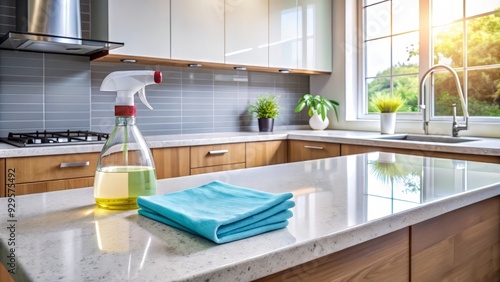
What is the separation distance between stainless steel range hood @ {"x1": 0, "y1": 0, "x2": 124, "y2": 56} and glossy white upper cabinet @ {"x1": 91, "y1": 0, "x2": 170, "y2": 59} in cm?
15

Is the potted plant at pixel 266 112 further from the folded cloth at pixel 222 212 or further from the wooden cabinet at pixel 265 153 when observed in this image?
Answer: the folded cloth at pixel 222 212

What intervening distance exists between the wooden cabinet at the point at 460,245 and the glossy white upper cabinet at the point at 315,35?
8.45ft

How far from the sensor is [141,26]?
2752mm

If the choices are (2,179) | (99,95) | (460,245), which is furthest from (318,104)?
(460,245)

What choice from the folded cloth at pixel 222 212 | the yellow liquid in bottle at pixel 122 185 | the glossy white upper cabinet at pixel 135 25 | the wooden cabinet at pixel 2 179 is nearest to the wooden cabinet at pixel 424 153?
the glossy white upper cabinet at pixel 135 25

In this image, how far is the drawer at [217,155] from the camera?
280 centimetres

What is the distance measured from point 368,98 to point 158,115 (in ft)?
6.28

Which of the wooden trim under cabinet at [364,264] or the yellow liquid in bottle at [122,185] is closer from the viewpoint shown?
the wooden trim under cabinet at [364,264]

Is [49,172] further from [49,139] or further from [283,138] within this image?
[283,138]

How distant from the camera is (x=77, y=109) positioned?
2.84 metres

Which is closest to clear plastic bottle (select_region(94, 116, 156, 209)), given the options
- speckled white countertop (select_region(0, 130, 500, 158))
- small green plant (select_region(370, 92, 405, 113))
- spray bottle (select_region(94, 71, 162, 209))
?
spray bottle (select_region(94, 71, 162, 209))

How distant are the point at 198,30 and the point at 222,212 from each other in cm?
251

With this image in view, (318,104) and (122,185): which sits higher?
(318,104)

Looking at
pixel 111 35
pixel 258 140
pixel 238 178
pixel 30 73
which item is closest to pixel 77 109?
pixel 30 73
